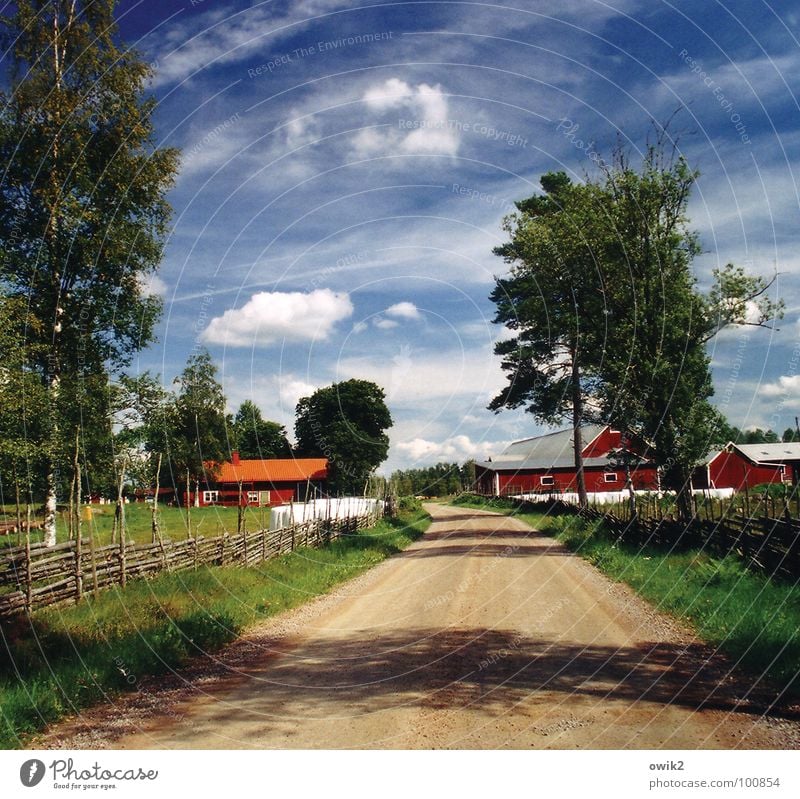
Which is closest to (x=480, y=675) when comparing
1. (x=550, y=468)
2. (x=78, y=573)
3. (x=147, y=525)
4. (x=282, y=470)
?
(x=78, y=573)

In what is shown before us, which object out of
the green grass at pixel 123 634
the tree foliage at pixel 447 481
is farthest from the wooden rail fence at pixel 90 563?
the tree foliage at pixel 447 481

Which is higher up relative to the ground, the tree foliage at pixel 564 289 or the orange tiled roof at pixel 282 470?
the tree foliage at pixel 564 289

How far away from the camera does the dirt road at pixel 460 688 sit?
251 inches

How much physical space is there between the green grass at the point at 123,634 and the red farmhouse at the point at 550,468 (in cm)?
4461

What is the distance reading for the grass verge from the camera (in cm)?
864

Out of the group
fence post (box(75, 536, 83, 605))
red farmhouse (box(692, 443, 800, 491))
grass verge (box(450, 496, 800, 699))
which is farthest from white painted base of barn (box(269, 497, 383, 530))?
red farmhouse (box(692, 443, 800, 491))

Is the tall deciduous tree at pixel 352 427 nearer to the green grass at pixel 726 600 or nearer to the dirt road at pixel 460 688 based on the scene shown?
the green grass at pixel 726 600

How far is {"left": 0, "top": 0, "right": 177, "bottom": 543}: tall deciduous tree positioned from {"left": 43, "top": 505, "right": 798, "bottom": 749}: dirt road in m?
7.95

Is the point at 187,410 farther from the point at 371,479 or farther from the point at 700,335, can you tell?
the point at 371,479

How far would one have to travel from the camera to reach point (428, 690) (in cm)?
789

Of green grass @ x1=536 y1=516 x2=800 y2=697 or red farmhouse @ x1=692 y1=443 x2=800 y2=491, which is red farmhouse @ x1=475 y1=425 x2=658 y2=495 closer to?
red farmhouse @ x1=692 y1=443 x2=800 y2=491

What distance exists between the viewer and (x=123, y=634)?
1050cm

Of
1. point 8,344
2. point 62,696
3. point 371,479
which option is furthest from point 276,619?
point 371,479

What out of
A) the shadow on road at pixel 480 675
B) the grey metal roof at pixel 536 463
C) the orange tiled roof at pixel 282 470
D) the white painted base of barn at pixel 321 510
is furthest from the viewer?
→ the orange tiled roof at pixel 282 470
